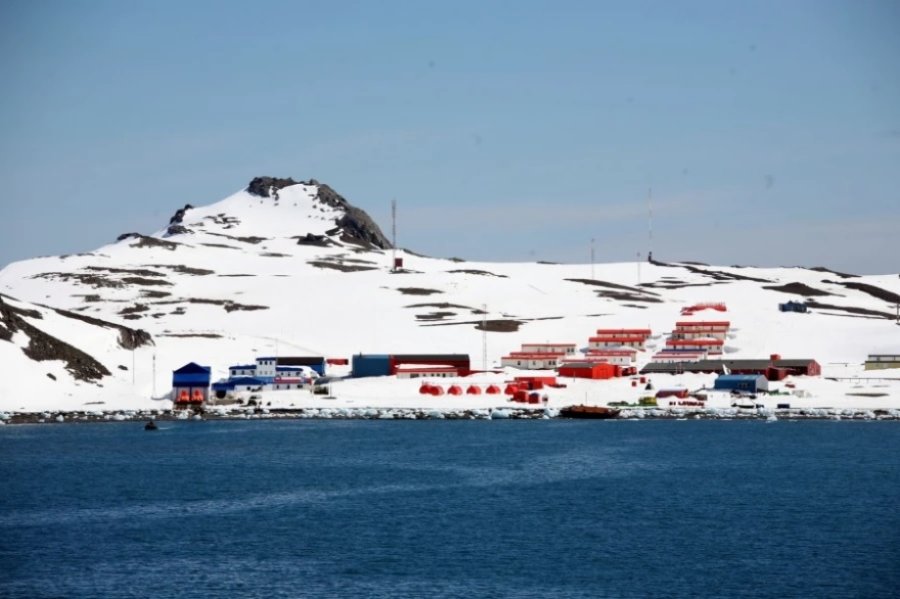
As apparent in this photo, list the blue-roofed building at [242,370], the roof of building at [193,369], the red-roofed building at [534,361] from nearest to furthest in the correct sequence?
the roof of building at [193,369] → the blue-roofed building at [242,370] → the red-roofed building at [534,361]

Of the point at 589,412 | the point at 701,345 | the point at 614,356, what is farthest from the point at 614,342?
the point at 589,412

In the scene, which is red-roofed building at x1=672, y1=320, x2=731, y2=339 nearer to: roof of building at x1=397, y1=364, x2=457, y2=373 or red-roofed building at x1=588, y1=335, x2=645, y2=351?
red-roofed building at x1=588, y1=335, x2=645, y2=351

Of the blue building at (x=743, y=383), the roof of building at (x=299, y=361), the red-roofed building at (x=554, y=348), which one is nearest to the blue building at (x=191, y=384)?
the roof of building at (x=299, y=361)

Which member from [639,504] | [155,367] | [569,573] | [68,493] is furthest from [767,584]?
[155,367]

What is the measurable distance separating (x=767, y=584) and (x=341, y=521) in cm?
1725

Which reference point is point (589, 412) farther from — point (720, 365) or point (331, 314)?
point (331, 314)

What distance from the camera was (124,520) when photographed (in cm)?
5097

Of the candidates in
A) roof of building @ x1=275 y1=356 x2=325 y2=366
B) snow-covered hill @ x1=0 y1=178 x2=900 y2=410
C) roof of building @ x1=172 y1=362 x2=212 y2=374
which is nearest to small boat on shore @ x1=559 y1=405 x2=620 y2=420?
snow-covered hill @ x1=0 y1=178 x2=900 y2=410

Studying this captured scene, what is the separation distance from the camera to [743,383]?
315ft

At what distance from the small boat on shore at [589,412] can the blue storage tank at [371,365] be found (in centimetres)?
1971

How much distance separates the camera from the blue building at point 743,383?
95688mm

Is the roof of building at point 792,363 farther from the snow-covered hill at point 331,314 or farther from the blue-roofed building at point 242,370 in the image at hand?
the blue-roofed building at point 242,370

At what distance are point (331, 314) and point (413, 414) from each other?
52.4 meters

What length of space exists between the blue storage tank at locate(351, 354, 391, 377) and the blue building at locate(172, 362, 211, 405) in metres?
13.1
